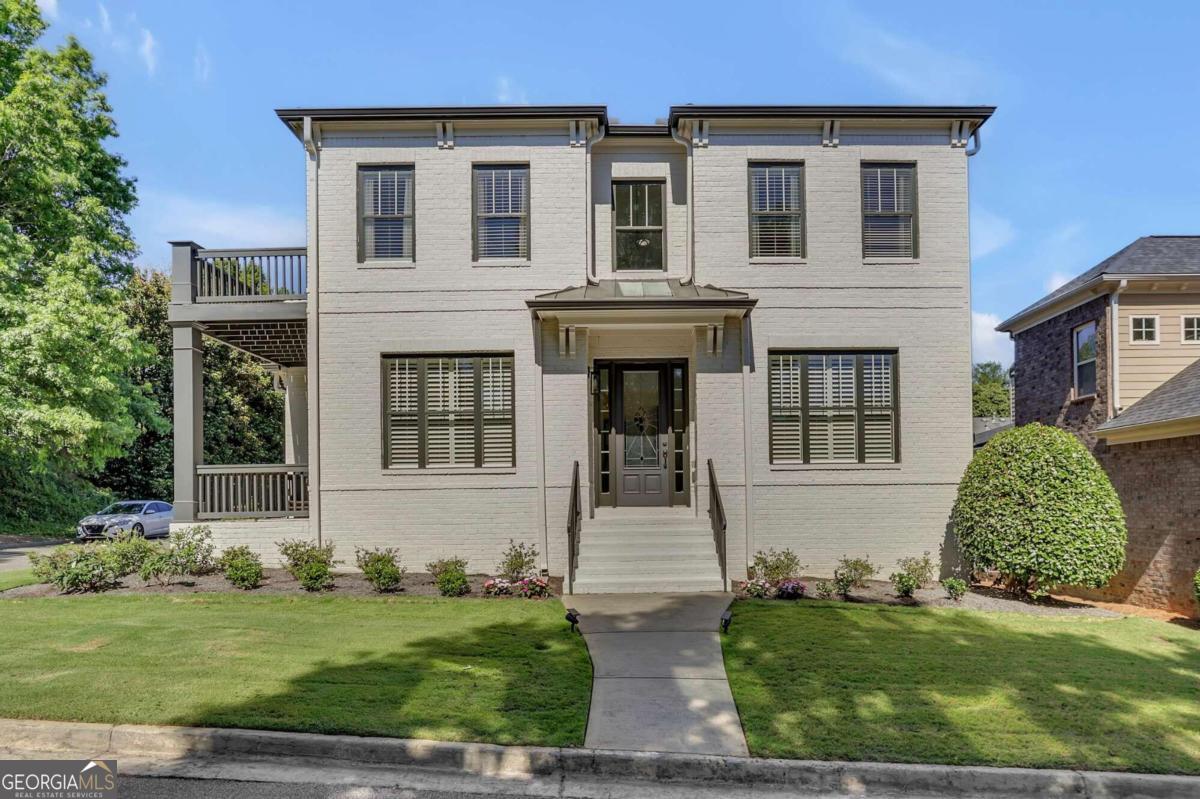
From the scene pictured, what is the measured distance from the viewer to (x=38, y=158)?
57.4ft

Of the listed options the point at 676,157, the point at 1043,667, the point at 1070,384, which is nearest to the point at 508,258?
the point at 676,157

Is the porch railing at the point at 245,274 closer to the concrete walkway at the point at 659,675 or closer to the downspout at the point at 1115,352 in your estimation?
the concrete walkway at the point at 659,675

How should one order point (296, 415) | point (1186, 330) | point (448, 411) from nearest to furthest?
point (448, 411) < point (1186, 330) < point (296, 415)

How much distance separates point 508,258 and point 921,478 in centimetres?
757

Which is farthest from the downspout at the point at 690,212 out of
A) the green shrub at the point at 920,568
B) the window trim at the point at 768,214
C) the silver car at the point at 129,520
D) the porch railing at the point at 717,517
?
the silver car at the point at 129,520

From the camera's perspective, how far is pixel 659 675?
21.9 ft

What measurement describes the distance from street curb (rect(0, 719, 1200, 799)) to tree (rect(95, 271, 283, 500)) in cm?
2589

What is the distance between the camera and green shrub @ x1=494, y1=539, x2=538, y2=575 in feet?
34.3

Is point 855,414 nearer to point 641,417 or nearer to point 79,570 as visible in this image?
point 641,417

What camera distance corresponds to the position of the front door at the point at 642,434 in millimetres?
12141

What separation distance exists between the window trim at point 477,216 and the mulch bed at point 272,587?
16.6 ft

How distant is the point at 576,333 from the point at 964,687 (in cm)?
725

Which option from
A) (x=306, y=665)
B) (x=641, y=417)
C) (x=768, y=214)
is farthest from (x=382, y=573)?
(x=768, y=214)

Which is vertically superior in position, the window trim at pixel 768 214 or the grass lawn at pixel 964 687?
the window trim at pixel 768 214
